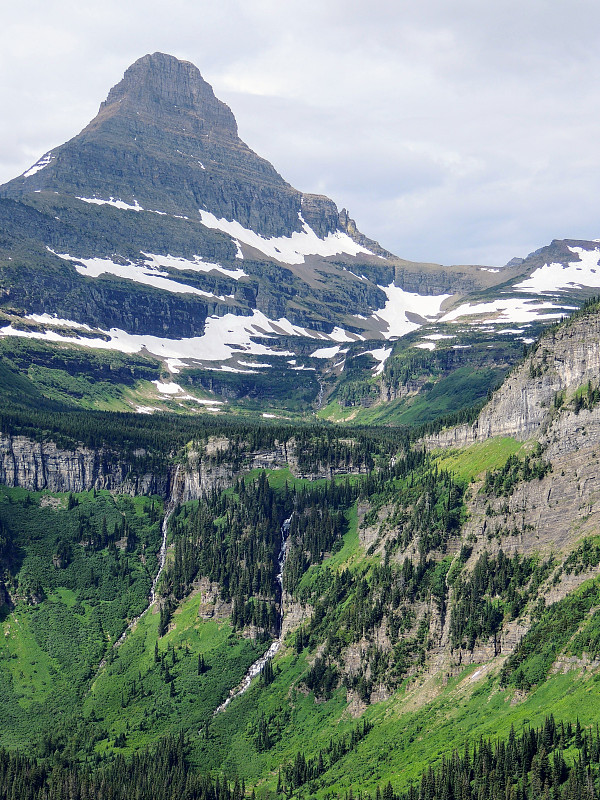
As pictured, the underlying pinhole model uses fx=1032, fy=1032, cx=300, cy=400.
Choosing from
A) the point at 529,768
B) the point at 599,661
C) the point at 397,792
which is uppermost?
the point at 599,661

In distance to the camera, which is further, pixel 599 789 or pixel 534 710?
pixel 534 710

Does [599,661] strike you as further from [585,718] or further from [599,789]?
[599,789]

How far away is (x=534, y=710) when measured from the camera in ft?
651

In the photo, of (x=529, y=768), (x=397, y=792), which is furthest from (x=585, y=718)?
(x=397, y=792)

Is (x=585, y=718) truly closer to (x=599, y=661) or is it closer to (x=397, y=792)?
(x=599, y=661)

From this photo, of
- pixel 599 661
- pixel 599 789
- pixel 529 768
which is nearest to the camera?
pixel 599 789

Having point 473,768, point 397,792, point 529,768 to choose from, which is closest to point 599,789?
point 529,768

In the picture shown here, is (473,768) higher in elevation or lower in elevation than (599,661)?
lower

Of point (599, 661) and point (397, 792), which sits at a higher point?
point (599, 661)

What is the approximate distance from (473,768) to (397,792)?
1837 centimetres

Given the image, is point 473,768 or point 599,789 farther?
point 473,768

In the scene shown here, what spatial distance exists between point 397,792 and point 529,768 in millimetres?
30545

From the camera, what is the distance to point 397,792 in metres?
200

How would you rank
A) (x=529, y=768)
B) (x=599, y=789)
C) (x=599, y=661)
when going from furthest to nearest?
(x=599, y=661)
(x=529, y=768)
(x=599, y=789)
